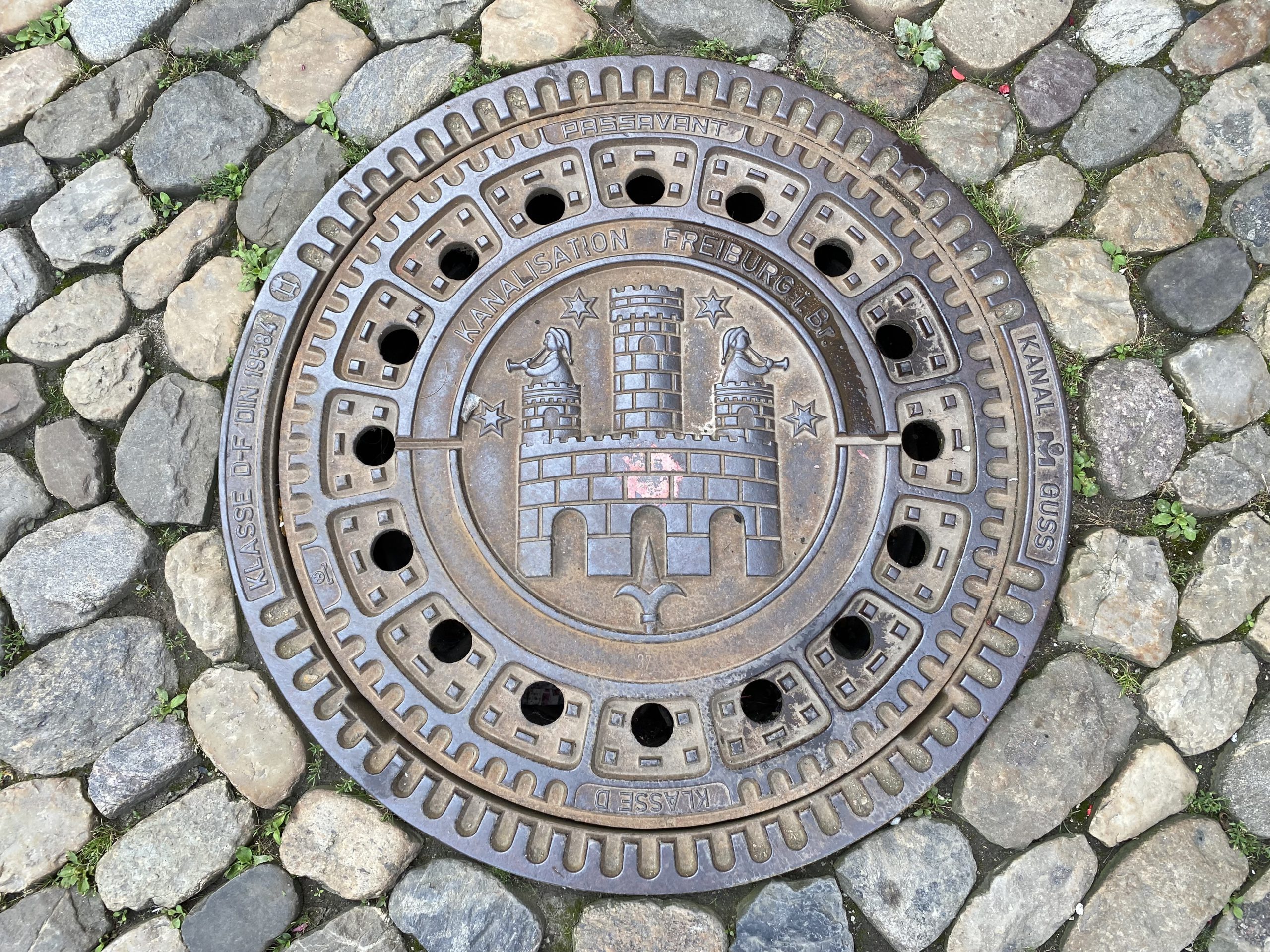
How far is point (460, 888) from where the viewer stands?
218 cm

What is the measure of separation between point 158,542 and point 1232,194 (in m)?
3.42

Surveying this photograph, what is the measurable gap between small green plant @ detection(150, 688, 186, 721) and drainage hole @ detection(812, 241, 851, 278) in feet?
7.59

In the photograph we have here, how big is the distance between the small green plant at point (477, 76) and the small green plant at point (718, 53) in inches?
24.0

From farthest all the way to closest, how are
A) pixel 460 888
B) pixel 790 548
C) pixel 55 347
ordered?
pixel 55 347, pixel 790 548, pixel 460 888

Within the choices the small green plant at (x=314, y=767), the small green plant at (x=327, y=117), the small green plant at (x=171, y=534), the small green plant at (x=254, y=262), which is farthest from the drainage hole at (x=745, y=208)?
the small green plant at (x=314, y=767)

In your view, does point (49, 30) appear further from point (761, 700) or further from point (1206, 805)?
point (1206, 805)

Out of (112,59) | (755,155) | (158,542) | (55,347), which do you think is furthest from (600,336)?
(112,59)

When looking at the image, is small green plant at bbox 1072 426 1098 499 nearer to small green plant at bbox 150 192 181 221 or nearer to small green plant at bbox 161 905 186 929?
small green plant at bbox 161 905 186 929

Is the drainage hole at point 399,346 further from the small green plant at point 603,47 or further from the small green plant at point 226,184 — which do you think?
the small green plant at point 603,47

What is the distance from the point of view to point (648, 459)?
88.6 inches

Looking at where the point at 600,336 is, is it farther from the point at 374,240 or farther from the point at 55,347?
the point at 55,347

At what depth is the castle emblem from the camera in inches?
88.6

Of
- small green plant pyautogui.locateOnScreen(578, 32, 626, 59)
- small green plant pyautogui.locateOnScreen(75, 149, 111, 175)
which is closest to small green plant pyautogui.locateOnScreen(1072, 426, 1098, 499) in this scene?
small green plant pyautogui.locateOnScreen(578, 32, 626, 59)

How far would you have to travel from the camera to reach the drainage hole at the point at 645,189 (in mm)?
2592
